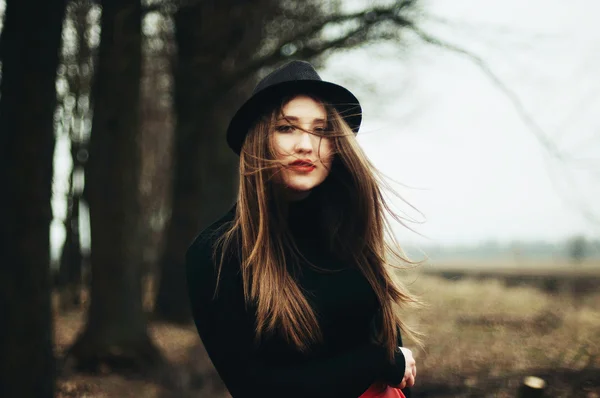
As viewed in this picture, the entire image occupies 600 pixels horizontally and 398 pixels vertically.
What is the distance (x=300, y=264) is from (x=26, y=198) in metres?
3.85

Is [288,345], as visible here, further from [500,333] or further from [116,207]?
[500,333]

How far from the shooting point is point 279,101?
2.42m

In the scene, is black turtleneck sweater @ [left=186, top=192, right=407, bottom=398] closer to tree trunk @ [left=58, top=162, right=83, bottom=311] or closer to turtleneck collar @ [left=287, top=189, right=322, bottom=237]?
turtleneck collar @ [left=287, top=189, right=322, bottom=237]

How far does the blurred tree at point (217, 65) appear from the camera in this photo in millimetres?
9375

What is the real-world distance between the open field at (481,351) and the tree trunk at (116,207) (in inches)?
21.7

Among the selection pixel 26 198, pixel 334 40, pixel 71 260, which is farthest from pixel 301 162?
pixel 71 260

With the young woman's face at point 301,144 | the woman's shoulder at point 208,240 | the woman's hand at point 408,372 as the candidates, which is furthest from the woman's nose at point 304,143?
the woman's hand at point 408,372

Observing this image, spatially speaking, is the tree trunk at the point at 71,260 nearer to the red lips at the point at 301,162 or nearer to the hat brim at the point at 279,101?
the hat brim at the point at 279,101

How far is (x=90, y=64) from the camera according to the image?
1370cm

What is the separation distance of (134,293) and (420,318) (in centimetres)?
566

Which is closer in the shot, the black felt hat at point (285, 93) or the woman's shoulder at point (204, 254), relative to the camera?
the woman's shoulder at point (204, 254)

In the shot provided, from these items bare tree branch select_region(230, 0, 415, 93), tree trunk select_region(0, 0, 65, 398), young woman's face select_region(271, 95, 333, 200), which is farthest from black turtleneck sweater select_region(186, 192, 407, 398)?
bare tree branch select_region(230, 0, 415, 93)

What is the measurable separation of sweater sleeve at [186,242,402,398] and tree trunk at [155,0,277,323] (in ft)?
26.3

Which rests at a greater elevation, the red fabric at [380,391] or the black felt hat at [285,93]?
the black felt hat at [285,93]
